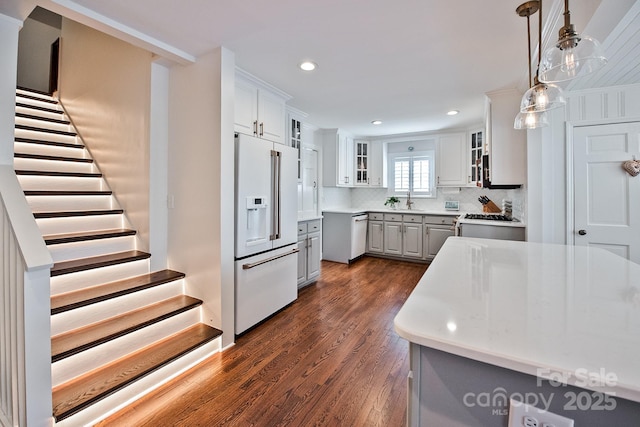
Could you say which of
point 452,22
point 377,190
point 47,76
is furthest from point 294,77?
point 47,76

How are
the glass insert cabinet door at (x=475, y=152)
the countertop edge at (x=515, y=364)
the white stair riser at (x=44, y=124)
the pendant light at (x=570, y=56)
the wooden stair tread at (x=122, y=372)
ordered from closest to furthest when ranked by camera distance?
the countertop edge at (x=515, y=364)
the pendant light at (x=570, y=56)
the wooden stair tread at (x=122, y=372)
the white stair riser at (x=44, y=124)
the glass insert cabinet door at (x=475, y=152)

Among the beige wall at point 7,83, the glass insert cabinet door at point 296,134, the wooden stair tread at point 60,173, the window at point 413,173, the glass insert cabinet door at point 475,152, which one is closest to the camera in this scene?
the beige wall at point 7,83

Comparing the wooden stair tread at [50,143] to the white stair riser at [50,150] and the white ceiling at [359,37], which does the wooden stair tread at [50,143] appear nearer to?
the white stair riser at [50,150]

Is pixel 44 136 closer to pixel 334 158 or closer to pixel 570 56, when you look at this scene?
pixel 334 158

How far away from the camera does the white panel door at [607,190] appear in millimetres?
2617

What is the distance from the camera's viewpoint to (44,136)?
329cm

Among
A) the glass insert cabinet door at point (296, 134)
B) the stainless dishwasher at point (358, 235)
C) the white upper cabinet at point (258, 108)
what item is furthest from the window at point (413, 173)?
the white upper cabinet at point (258, 108)

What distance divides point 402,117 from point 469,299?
387cm

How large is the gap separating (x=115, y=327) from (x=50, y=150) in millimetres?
2528

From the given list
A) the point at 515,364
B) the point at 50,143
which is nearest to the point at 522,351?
the point at 515,364

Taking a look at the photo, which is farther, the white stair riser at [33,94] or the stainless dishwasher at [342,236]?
the stainless dishwasher at [342,236]

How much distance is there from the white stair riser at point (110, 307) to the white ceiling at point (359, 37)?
1.92 metres

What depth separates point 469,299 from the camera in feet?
3.17

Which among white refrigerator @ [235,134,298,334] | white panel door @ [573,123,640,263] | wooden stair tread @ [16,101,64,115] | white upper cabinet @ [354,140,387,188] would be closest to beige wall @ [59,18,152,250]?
wooden stair tread @ [16,101,64,115]
